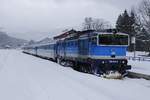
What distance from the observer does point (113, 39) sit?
73.0 feet

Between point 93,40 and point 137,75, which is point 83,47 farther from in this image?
point 137,75

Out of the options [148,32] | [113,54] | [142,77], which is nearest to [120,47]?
[113,54]

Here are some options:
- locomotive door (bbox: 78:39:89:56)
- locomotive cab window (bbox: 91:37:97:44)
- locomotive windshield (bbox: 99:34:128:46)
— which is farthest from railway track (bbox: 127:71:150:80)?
locomotive door (bbox: 78:39:89:56)

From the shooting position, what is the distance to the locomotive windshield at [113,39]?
2201 centimetres

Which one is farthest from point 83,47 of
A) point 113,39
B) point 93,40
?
point 113,39

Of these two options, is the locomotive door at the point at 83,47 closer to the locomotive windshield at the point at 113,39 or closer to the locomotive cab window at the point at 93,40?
the locomotive cab window at the point at 93,40

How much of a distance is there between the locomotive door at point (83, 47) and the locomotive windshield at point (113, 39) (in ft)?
6.62

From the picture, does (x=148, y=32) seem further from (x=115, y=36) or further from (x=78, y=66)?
(x=115, y=36)

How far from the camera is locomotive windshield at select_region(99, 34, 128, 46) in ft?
72.2

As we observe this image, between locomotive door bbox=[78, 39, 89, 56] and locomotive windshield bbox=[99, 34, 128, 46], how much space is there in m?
2.02

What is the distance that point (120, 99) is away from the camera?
11.4 metres

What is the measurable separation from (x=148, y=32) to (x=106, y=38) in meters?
53.7

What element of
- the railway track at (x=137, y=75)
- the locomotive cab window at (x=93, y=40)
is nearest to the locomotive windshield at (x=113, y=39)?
the locomotive cab window at (x=93, y=40)

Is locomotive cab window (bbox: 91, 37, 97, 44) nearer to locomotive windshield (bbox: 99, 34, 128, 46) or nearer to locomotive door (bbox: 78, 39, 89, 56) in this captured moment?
locomotive windshield (bbox: 99, 34, 128, 46)
